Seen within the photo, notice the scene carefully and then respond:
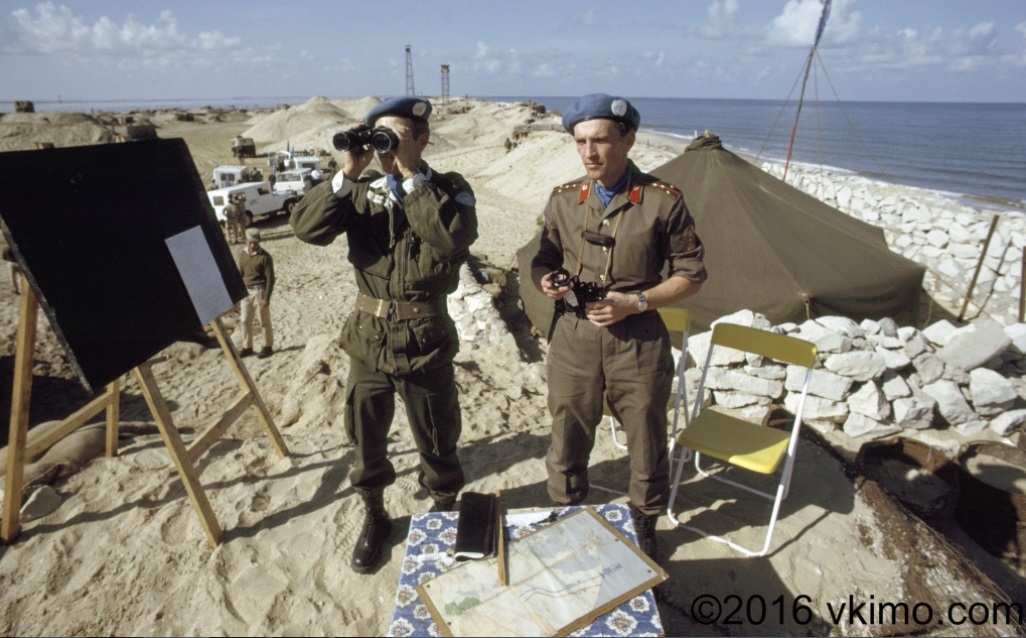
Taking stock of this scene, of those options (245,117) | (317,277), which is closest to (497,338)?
(317,277)

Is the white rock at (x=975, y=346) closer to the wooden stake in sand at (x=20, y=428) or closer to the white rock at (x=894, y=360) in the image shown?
the white rock at (x=894, y=360)

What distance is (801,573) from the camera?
2941 mm

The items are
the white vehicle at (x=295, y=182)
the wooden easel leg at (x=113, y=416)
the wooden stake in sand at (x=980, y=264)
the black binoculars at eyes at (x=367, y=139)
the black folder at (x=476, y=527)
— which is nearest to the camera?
the black folder at (x=476, y=527)

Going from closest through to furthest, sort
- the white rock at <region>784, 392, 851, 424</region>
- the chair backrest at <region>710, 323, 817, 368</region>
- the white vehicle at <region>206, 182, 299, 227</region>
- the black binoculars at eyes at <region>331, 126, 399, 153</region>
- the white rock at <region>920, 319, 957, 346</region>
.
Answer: the black binoculars at eyes at <region>331, 126, 399, 153</region>
the chair backrest at <region>710, 323, 817, 368</region>
the white rock at <region>784, 392, 851, 424</region>
the white rock at <region>920, 319, 957, 346</region>
the white vehicle at <region>206, 182, 299, 227</region>

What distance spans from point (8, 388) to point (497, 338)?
19.0 feet

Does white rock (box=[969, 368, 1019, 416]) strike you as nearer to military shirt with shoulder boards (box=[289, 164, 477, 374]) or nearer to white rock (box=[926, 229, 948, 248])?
military shirt with shoulder boards (box=[289, 164, 477, 374])

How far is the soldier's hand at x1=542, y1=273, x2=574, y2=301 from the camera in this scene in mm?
2535

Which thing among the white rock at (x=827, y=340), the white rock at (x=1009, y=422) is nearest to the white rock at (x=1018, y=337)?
the white rock at (x=1009, y=422)

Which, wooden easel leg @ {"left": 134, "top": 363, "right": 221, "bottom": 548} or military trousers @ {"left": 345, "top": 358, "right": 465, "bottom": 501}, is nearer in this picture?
military trousers @ {"left": 345, "top": 358, "right": 465, "bottom": 501}

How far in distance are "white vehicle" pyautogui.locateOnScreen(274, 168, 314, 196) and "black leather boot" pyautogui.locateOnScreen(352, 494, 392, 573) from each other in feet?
48.0

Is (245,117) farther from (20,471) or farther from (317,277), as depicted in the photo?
(20,471)

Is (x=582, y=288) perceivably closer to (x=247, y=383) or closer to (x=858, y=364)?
(x=247, y=383)

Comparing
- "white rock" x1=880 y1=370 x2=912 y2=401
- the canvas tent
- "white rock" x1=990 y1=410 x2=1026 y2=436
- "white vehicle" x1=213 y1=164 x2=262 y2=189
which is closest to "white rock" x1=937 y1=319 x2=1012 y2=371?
"white rock" x1=990 y1=410 x2=1026 y2=436

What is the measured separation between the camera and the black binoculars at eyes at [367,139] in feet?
7.59
